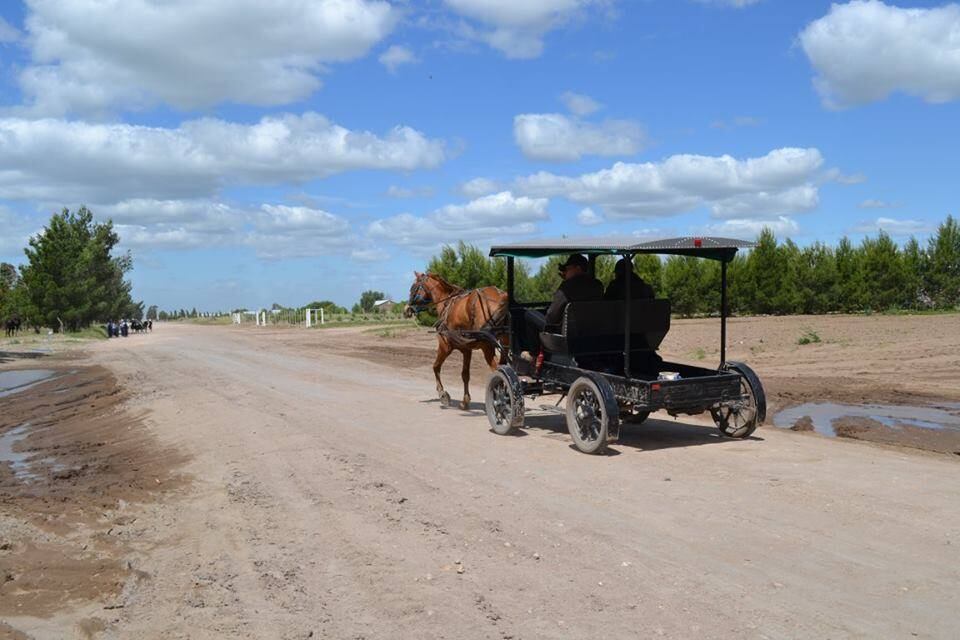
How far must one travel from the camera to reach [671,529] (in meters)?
6.66

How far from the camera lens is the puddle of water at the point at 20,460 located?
1028cm

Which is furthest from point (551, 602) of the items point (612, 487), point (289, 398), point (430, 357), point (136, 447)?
point (430, 357)

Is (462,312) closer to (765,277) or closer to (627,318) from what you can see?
(627,318)

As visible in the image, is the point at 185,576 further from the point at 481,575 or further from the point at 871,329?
the point at 871,329

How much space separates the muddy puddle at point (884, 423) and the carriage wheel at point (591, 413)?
3.65m

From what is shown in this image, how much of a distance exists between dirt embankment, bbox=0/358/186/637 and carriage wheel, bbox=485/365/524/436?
4.20m

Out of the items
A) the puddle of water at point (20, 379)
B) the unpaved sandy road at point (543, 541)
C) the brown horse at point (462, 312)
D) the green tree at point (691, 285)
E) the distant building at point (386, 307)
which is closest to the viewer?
the unpaved sandy road at point (543, 541)

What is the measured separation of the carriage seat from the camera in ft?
35.2

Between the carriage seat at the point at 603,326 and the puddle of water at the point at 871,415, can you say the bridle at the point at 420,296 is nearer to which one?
the carriage seat at the point at 603,326

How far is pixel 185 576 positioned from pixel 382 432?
5.88m

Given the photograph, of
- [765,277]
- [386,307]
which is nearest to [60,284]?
[386,307]

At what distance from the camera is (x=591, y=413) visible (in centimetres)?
1005

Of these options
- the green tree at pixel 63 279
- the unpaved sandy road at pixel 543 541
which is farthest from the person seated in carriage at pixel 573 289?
the green tree at pixel 63 279

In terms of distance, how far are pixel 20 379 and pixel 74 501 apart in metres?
19.2
